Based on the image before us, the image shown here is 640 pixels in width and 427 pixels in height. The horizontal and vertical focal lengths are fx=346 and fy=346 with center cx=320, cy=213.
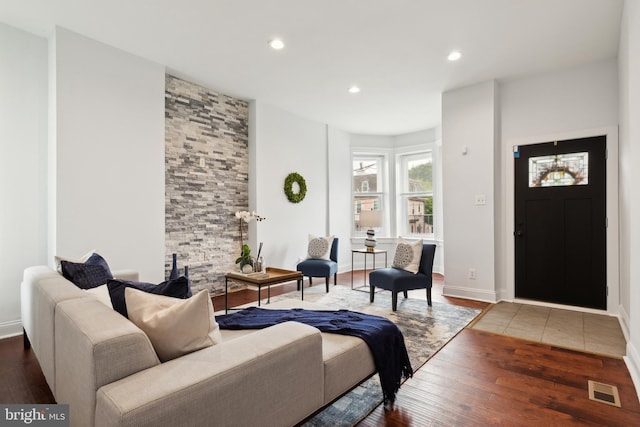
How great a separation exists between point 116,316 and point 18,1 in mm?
3063

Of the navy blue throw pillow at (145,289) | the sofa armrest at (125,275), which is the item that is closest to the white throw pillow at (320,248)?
the sofa armrest at (125,275)

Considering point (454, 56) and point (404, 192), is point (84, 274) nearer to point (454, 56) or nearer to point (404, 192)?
point (454, 56)

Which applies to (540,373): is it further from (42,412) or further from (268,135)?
(268,135)

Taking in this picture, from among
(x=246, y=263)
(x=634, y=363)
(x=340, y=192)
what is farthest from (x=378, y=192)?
(x=634, y=363)

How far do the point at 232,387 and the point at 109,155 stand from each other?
10.4 feet

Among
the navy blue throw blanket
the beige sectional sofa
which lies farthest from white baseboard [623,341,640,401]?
the beige sectional sofa

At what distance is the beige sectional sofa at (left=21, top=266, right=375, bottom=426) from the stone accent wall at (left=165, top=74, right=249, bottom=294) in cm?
264

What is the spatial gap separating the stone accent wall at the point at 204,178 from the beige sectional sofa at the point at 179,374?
2.64 metres

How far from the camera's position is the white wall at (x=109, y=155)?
320 cm

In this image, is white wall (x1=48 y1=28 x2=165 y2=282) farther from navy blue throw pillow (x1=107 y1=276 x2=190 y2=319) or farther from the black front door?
the black front door

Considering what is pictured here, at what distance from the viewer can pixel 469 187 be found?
182 inches

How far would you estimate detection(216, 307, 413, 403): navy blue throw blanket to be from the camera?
1.96 metres

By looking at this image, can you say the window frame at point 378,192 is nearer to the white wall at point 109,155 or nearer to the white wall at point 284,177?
the white wall at point 284,177

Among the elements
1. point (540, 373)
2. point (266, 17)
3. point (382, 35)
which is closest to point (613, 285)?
point (540, 373)
